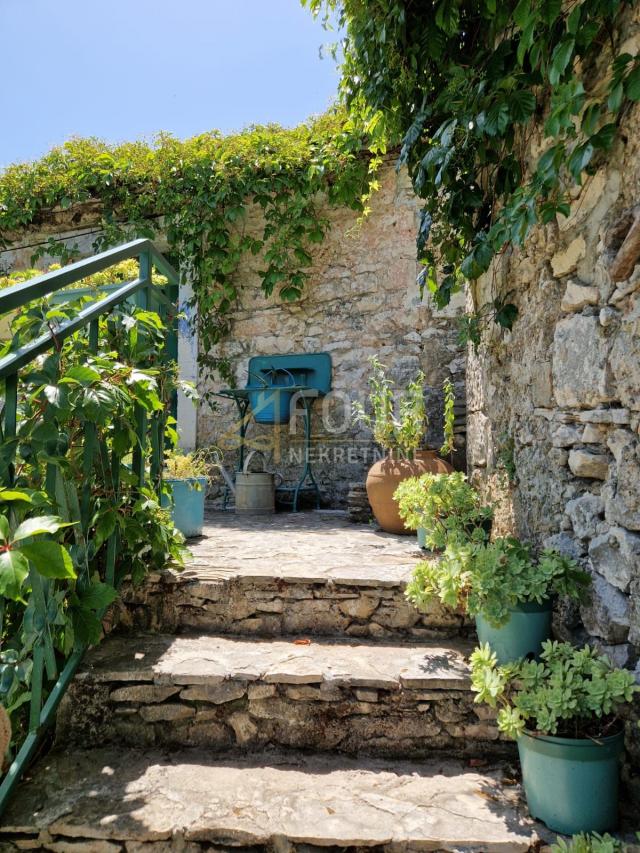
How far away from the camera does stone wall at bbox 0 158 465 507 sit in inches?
156

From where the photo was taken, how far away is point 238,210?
4.23 meters

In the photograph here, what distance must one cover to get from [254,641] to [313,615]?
22 cm

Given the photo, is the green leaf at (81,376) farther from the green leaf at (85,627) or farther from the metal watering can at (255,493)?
the metal watering can at (255,493)

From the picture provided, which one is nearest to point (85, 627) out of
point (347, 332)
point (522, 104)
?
point (522, 104)

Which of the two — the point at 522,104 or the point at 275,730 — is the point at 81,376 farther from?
the point at 522,104

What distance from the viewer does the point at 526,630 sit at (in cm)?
147

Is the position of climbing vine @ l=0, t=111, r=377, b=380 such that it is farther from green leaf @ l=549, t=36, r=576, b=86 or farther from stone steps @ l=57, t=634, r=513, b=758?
stone steps @ l=57, t=634, r=513, b=758

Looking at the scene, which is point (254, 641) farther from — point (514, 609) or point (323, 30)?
point (323, 30)

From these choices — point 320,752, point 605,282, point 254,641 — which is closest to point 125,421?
point 254,641

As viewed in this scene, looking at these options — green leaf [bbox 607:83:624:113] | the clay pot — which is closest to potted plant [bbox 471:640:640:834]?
green leaf [bbox 607:83:624:113]

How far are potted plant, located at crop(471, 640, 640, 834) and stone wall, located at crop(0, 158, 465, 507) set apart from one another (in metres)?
2.57

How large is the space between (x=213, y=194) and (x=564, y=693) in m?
4.11

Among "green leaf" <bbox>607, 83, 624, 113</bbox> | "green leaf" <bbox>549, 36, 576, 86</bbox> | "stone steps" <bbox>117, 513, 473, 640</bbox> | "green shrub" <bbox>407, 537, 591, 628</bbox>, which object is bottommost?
"stone steps" <bbox>117, 513, 473, 640</bbox>

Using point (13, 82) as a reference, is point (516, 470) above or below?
below
